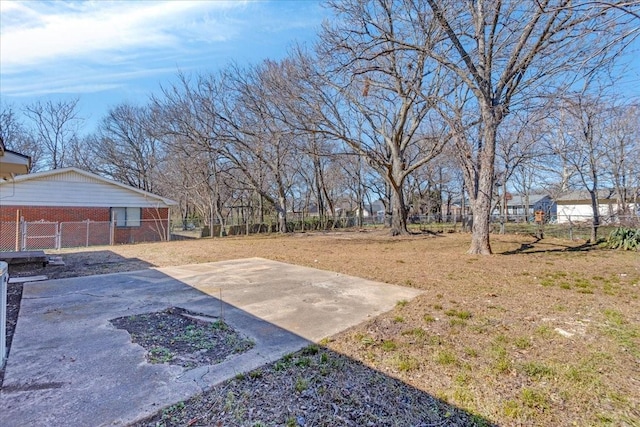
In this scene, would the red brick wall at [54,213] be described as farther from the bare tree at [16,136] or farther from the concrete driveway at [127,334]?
the concrete driveway at [127,334]

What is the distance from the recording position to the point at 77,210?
14.9 meters

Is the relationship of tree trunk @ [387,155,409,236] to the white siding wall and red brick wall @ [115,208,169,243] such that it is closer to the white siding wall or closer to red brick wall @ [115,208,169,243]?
red brick wall @ [115,208,169,243]

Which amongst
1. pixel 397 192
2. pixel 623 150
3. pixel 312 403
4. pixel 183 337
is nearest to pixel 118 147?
pixel 397 192

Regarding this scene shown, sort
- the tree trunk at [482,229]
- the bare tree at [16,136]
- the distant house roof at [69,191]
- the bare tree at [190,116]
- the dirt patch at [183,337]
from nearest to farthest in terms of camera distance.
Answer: the dirt patch at [183,337] → the tree trunk at [482,229] → the distant house roof at [69,191] → the bare tree at [190,116] → the bare tree at [16,136]

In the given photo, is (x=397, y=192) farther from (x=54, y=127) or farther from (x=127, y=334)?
(x=54, y=127)

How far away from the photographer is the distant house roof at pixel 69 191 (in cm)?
1362

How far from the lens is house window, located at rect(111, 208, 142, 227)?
15.9m

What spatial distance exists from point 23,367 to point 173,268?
4.61 meters

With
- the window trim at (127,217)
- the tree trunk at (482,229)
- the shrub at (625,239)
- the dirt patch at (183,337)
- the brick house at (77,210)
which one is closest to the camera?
the dirt patch at (183,337)

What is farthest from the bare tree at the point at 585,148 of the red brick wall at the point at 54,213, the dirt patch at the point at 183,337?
the red brick wall at the point at 54,213

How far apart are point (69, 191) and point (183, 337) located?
604 inches

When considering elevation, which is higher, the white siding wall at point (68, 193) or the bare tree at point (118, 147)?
the bare tree at point (118, 147)

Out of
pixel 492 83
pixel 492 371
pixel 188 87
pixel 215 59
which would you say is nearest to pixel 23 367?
pixel 492 371

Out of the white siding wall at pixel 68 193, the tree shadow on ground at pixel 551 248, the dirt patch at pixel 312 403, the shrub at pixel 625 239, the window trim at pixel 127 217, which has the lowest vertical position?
the dirt patch at pixel 312 403
